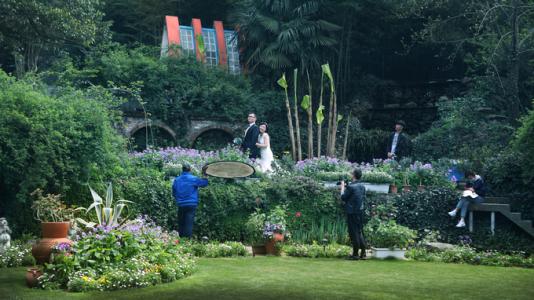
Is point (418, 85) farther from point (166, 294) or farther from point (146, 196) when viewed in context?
point (166, 294)

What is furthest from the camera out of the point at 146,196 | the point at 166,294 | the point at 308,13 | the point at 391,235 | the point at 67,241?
the point at 308,13

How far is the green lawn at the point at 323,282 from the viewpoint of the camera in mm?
7801

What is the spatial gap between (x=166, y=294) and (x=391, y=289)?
259 centimetres

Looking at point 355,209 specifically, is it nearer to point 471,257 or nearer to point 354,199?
point 354,199

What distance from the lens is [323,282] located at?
8.70 metres

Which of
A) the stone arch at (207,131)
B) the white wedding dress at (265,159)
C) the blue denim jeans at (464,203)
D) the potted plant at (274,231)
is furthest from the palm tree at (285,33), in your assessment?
the potted plant at (274,231)

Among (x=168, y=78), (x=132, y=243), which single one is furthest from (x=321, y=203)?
(x=168, y=78)

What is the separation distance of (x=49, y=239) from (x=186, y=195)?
322 cm

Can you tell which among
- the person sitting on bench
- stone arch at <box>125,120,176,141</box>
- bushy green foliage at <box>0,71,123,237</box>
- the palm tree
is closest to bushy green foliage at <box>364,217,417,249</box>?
the person sitting on bench

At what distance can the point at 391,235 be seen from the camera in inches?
456

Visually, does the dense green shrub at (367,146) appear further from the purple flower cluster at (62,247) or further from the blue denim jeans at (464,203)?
the purple flower cluster at (62,247)

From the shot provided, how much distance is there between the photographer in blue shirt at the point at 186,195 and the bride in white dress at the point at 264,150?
3769 millimetres

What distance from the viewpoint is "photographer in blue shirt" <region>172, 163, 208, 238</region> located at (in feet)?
38.6

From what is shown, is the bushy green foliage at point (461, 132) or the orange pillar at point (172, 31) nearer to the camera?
the bushy green foliage at point (461, 132)
